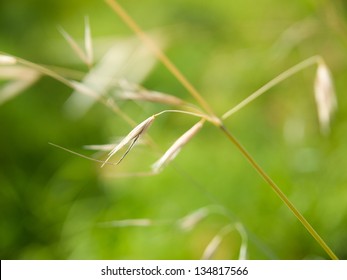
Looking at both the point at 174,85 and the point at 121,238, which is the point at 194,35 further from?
the point at 121,238

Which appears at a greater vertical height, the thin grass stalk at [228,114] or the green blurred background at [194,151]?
the green blurred background at [194,151]

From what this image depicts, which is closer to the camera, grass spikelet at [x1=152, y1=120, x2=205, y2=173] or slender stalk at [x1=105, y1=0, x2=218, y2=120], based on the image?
grass spikelet at [x1=152, y1=120, x2=205, y2=173]

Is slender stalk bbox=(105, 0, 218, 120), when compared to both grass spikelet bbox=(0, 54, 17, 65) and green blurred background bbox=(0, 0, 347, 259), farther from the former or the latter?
green blurred background bbox=(0, 0, 347, 259)

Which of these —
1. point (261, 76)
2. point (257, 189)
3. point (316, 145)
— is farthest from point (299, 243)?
point (261, 76)

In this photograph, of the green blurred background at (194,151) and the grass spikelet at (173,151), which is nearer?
the grass spikelet at (173,151)

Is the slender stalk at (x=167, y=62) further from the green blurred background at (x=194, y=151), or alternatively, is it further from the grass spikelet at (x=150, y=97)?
the green blurred background at (x=194, y=151)

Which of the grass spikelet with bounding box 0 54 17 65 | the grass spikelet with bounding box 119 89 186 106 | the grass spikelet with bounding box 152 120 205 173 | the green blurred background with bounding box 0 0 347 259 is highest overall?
the green blurred background with bounding box 0 0 347 259

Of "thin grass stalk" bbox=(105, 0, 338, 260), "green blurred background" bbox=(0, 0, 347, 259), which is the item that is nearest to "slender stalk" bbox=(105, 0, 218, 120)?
"thin grass stalk" bbox=(105, 0, 338, 260)

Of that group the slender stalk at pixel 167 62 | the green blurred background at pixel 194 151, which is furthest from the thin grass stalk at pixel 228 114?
the green blurred background at pixel 194 151

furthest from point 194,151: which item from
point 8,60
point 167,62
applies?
point 8,60
